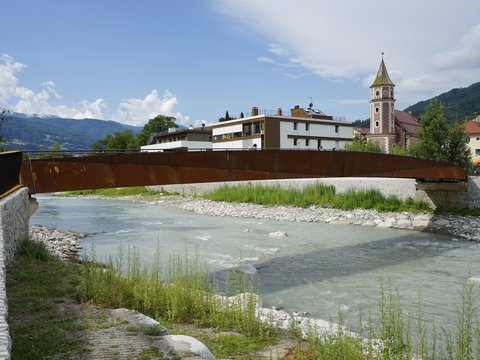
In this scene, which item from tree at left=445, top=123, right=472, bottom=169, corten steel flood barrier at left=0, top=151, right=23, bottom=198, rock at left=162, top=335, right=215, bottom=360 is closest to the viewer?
rock at left=162, top=335, right=215, bottom=360

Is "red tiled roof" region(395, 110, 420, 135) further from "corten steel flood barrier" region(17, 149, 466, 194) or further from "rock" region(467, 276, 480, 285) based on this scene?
"rock" region(467, 276, 480, 285)

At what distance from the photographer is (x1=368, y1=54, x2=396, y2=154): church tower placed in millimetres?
78750

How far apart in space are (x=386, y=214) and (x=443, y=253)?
1182cm

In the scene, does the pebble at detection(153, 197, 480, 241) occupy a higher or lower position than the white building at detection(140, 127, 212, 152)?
lower

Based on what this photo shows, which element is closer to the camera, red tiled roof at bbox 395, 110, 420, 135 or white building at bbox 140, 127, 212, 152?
white building at bbox 140, 127, 212, 152

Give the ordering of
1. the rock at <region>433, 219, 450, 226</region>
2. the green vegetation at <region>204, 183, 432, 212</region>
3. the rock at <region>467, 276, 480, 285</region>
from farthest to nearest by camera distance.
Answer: the green vegetation at <region>204, 183, 432, 212</region>
the rock at <region>433, 219, 450, 226</region>
the rock at <region>467, 276, 480, 285</region>

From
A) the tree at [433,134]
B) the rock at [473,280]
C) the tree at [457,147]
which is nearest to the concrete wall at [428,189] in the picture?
the tree at [433,134]

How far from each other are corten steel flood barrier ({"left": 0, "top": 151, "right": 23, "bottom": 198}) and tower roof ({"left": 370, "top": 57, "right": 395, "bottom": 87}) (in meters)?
79.3

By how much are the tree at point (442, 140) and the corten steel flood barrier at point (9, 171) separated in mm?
34219

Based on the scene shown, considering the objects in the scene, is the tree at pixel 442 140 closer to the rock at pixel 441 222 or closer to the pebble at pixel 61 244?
the rock at pixel 441 222

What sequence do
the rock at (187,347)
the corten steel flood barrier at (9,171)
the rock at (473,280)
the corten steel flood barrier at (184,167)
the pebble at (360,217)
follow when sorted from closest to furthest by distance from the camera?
1. the rock at (187,347)
2. the corten steel flood barrier at (9,171)
3. the corten steel flood barrier at (184,167)
4. the rock at (473,280)
5. the pebble at (360,217)

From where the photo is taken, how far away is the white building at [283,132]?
62.0 meters

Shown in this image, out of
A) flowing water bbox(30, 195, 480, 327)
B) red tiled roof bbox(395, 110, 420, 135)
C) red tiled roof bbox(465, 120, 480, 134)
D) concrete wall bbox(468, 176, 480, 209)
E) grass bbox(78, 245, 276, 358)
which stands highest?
red tiled roof bbox(395, 110, 420, 135)

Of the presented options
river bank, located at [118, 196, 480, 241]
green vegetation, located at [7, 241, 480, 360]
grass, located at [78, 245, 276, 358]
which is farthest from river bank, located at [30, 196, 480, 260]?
grass, located at [78, 245, 276, 358]
